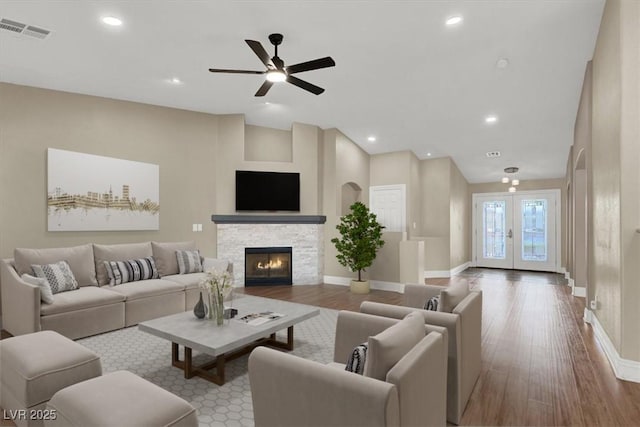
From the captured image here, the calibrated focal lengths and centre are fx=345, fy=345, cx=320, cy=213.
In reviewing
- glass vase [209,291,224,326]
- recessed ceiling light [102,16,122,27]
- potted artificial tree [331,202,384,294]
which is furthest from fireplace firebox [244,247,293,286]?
recessed ceiling light [102,16,122,27]

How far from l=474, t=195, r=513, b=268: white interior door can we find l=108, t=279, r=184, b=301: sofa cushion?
912 cm

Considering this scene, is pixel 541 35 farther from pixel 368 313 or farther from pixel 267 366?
pixel 267 366

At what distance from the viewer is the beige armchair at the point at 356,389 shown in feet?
4.45

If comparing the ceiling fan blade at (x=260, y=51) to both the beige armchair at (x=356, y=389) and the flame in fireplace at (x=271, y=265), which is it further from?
the flame in fireplace at (x=271, y=265)

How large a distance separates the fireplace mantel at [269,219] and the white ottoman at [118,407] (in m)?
4.80

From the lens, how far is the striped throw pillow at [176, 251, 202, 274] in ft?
17.2

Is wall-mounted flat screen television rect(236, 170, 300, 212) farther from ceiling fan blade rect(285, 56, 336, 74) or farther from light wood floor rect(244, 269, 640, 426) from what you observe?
ceiling fan blade rect(285, 56, 336, 74)

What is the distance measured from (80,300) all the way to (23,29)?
287 cm

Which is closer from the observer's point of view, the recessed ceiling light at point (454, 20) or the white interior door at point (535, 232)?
the recessed ceiling light at point (454, 20)

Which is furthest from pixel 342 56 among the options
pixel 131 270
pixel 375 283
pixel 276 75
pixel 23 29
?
pixel 375 283

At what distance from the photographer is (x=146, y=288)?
14.4 feet

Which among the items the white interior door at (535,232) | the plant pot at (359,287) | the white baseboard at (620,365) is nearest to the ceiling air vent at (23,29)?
the plant pot at (359,287)

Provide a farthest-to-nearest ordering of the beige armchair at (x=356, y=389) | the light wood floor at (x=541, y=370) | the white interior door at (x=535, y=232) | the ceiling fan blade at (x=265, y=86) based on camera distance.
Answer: the white interior door at (x=535, y=232), the ceiling fan blade at (x=265, y=86), the light wood floor at (x=541, y=370), the beige armchair at (x=356, y=389)

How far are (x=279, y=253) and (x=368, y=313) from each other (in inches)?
183
